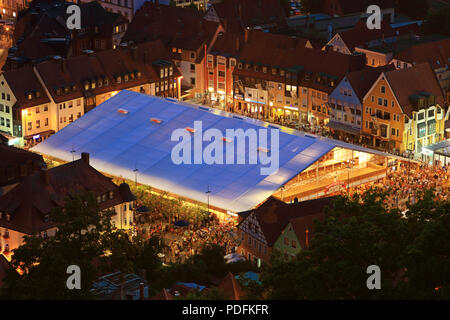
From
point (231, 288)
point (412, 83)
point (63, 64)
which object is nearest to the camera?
point (231, 288)

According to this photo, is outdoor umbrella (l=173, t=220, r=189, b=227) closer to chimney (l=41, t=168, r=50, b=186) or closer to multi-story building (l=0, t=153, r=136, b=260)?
multi-story building (l=0, t=153, r=136, b=260)

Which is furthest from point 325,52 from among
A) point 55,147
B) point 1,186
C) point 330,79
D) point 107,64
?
point 1,186

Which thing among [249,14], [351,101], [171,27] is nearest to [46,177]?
[351,101]

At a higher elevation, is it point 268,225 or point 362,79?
point 362,79

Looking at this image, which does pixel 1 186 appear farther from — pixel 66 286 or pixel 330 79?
pixel 330 79

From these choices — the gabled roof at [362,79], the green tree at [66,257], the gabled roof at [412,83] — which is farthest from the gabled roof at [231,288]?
the gabled roof at [362,79]

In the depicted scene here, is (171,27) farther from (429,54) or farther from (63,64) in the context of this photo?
(429,54)
